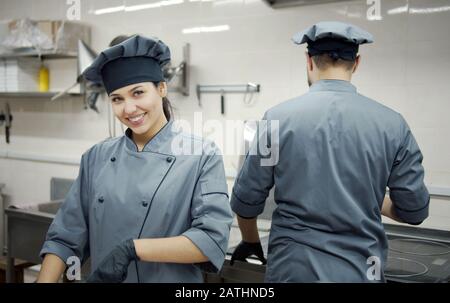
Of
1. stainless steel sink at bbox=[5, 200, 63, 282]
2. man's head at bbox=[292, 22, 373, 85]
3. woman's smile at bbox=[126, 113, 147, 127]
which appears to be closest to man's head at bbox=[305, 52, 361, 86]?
man's head at bbox=[292, 22, 373, 85]

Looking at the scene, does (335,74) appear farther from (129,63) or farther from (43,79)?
(43,79)

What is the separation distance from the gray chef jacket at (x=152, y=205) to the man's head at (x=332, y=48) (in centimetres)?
41

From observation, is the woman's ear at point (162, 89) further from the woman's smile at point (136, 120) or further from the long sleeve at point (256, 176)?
the long sleeve at point (256, 176)

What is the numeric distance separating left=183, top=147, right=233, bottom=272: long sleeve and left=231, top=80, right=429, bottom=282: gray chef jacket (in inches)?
8.9

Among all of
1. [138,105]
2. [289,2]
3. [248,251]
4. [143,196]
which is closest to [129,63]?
[138,105]

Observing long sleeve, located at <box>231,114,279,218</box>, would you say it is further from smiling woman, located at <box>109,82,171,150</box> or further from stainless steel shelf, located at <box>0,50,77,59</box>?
stainless steel shelf, located at <box>0,50,77,59</box>

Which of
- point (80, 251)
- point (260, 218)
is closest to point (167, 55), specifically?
point (80, 251)

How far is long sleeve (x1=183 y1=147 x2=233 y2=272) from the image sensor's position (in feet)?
3.45

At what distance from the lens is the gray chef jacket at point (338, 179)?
1223 millimetres

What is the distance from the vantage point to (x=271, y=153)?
1.30 meters

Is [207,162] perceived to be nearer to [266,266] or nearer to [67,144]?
[266,266]

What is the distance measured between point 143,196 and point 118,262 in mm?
167

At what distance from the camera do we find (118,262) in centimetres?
101

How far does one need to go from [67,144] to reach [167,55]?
2.15 meters
